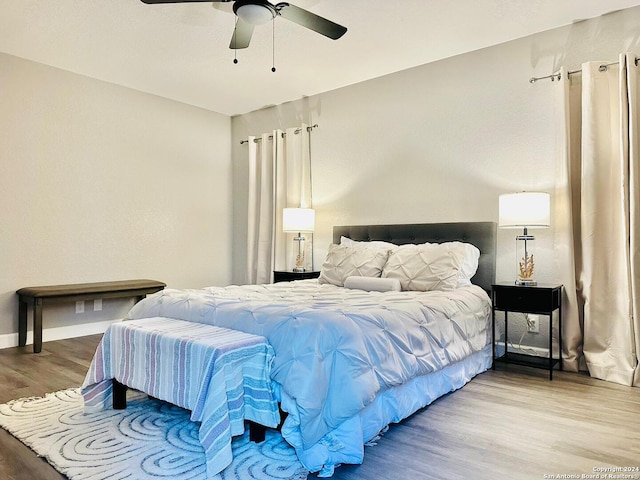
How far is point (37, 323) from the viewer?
3928 millimetres

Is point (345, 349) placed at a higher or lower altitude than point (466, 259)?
lower

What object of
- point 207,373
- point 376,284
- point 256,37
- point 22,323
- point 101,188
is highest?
point 256,37


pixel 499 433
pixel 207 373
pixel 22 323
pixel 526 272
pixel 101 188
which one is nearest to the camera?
pixel 207 373

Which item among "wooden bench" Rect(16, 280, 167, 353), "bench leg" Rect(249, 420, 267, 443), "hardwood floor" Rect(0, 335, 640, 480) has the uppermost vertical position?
"wooden bench" Rect(16, 280, 167, 353)

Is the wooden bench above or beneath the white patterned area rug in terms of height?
above

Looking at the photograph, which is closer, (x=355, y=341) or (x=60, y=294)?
(x=355, y=341)

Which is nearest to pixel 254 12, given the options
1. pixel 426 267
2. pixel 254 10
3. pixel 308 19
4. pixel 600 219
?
pixel 254 10

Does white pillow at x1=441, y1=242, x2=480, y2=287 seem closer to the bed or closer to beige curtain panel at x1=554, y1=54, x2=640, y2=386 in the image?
the bed

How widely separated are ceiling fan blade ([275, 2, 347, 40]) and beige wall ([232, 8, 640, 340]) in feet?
5.36

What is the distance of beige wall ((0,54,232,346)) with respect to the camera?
4.21 m

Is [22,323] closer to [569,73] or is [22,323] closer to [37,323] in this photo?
[37,323]

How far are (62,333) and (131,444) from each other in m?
2.91

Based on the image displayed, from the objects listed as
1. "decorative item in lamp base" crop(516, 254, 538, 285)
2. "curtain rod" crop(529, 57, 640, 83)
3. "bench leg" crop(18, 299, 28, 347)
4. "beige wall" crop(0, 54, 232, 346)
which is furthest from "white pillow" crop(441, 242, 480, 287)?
"bench leg" crop(18, 299, 28, 347)

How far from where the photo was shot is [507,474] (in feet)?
6.08
